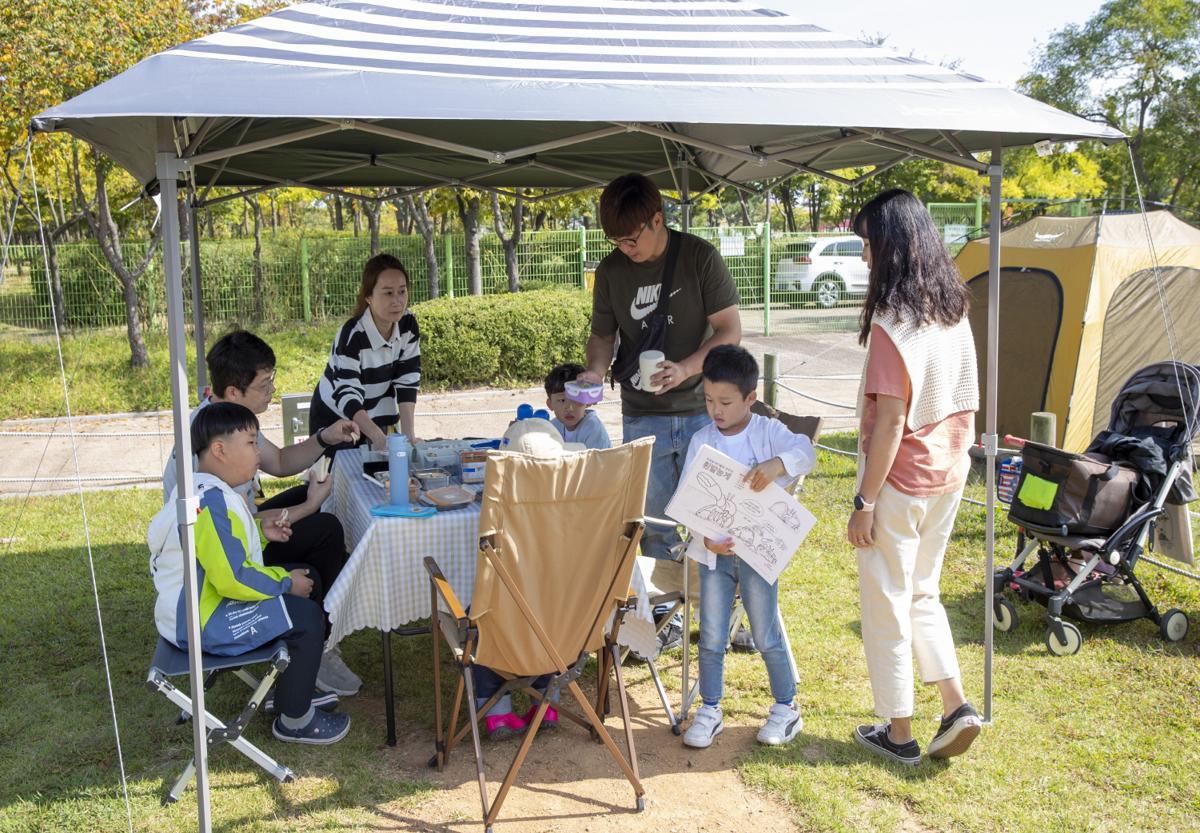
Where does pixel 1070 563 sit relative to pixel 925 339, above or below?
below

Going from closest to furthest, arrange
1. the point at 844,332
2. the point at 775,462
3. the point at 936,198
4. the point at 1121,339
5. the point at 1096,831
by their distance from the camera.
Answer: the point at 1096,831 → the point at 775,462 → the point at 1121,339 → the point at 844,332 → the point at 936,198

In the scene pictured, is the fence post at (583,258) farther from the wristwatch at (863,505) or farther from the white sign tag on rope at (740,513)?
the wristwatch at (863,505)

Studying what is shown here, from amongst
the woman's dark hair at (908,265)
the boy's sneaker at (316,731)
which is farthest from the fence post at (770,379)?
the boy's sneaker at (316,731)

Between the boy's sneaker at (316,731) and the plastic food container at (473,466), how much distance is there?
1.01 meters

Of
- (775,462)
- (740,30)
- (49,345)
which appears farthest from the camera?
(49,345)

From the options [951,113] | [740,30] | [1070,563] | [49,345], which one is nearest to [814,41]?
[740,30]

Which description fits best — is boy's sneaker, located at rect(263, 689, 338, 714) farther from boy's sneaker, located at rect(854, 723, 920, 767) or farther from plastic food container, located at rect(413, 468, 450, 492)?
boy's sneaker, located at rect(854, 723, 920, 767)

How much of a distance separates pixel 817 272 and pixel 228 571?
15919 millimetres

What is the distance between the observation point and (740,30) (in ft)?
12.3

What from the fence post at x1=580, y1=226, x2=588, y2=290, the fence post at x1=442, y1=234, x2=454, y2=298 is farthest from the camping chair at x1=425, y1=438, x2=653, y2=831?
the fence post at x1=580, y1=226, x2=588, y2=290

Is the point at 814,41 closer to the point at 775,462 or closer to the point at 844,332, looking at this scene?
the point at 775,462

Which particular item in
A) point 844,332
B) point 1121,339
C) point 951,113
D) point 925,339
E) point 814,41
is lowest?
point 844,332

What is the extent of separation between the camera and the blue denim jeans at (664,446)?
14.1ft

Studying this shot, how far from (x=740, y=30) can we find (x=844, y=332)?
13.9 m
